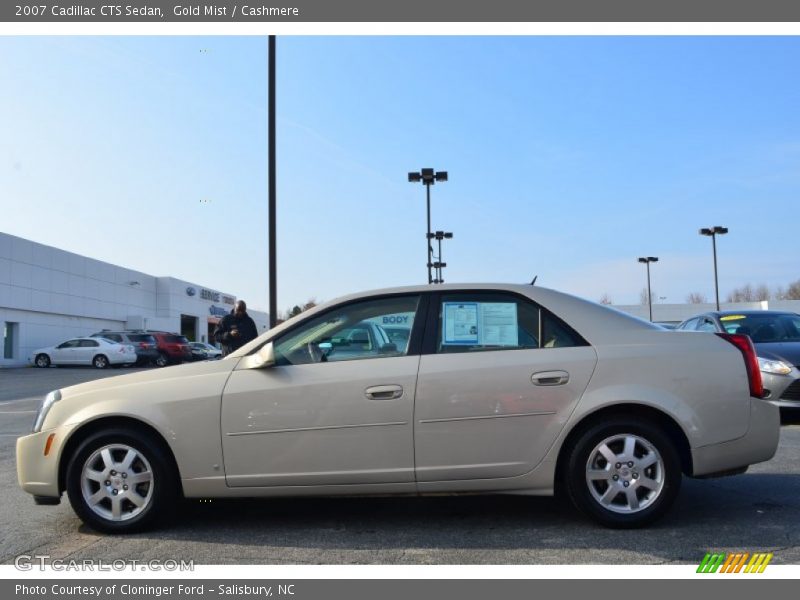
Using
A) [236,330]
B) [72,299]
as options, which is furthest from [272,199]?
[72,299]

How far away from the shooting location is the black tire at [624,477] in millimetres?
4344

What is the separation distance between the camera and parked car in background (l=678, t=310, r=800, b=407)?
881 centimetres

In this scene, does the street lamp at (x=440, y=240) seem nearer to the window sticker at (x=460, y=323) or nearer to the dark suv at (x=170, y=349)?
the dark suv at (x=170, y=349)

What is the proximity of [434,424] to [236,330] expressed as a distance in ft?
19.4

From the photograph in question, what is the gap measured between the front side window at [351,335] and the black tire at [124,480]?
0.99 metres

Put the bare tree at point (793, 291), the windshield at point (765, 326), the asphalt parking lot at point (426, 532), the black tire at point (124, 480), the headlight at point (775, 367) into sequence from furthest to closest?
the bare tree at point (793, 291) → the windshield at point (765, 326) → the headlight at point (775, 367) → the black tire at point (124, 480) → the asphalt parking lot at point (426, 532)

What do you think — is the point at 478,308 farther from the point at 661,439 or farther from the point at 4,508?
the point at 4,508

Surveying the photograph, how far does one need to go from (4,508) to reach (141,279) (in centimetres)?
4708

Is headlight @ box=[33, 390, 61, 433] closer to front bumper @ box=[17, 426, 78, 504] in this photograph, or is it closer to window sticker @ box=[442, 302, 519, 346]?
front bumper @ box=[17, 426, 78, 504]

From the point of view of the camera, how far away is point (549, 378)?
4.40m

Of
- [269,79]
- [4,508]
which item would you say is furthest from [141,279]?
[4,508]

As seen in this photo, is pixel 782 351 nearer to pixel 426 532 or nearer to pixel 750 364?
pixel 750 364

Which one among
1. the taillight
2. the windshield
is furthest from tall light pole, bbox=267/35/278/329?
the taillight

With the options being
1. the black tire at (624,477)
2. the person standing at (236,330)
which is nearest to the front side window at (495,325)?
the black tire at (624,477)
